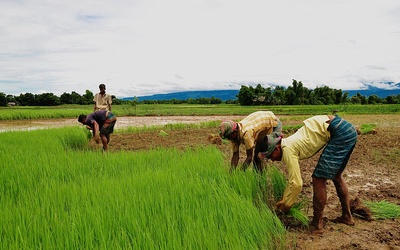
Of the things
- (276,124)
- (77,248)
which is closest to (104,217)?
(77,248)

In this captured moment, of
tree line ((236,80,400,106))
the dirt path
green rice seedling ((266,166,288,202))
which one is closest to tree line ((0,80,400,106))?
tree line ((236,80,400,106))

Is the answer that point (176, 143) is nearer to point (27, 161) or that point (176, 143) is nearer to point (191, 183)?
point (27, 161)

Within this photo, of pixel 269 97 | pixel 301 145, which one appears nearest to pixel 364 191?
pixel 301 145

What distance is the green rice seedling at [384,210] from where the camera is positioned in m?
3.37

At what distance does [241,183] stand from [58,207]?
172 centimetres

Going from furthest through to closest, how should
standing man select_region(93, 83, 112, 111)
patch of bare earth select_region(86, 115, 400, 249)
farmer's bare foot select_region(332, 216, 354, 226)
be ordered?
standing man select_region(93, 83, 112, 111) → farmer's bare foot select_region(332, 216, 354, 226) → patch of bare earth select_region(86, 115, 400, 249)

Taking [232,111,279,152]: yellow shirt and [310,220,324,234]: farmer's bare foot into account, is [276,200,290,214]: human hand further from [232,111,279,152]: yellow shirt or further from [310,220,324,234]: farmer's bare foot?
[232,111,279,152]: yellow shirt

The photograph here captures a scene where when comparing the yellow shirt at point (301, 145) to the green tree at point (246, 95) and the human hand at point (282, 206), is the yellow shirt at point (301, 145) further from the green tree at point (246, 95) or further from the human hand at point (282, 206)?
the green tree at point (246, 95)

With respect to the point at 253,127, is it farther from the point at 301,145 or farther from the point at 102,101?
the point at 102,101

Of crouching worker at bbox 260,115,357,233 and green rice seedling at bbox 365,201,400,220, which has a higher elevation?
crouching worker at bbox 260,115,357,233

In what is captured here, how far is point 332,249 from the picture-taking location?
2.69m

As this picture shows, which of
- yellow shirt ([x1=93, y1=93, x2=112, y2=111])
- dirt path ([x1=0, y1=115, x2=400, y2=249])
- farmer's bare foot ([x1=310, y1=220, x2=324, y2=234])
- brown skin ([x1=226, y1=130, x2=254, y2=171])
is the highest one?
yellow shirt ([x1=93, y1=93, x2=112, y2=111])

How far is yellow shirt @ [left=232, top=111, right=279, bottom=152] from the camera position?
3875 millimetres

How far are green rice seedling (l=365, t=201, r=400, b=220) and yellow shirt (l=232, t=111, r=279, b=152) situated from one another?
1.46 metres
